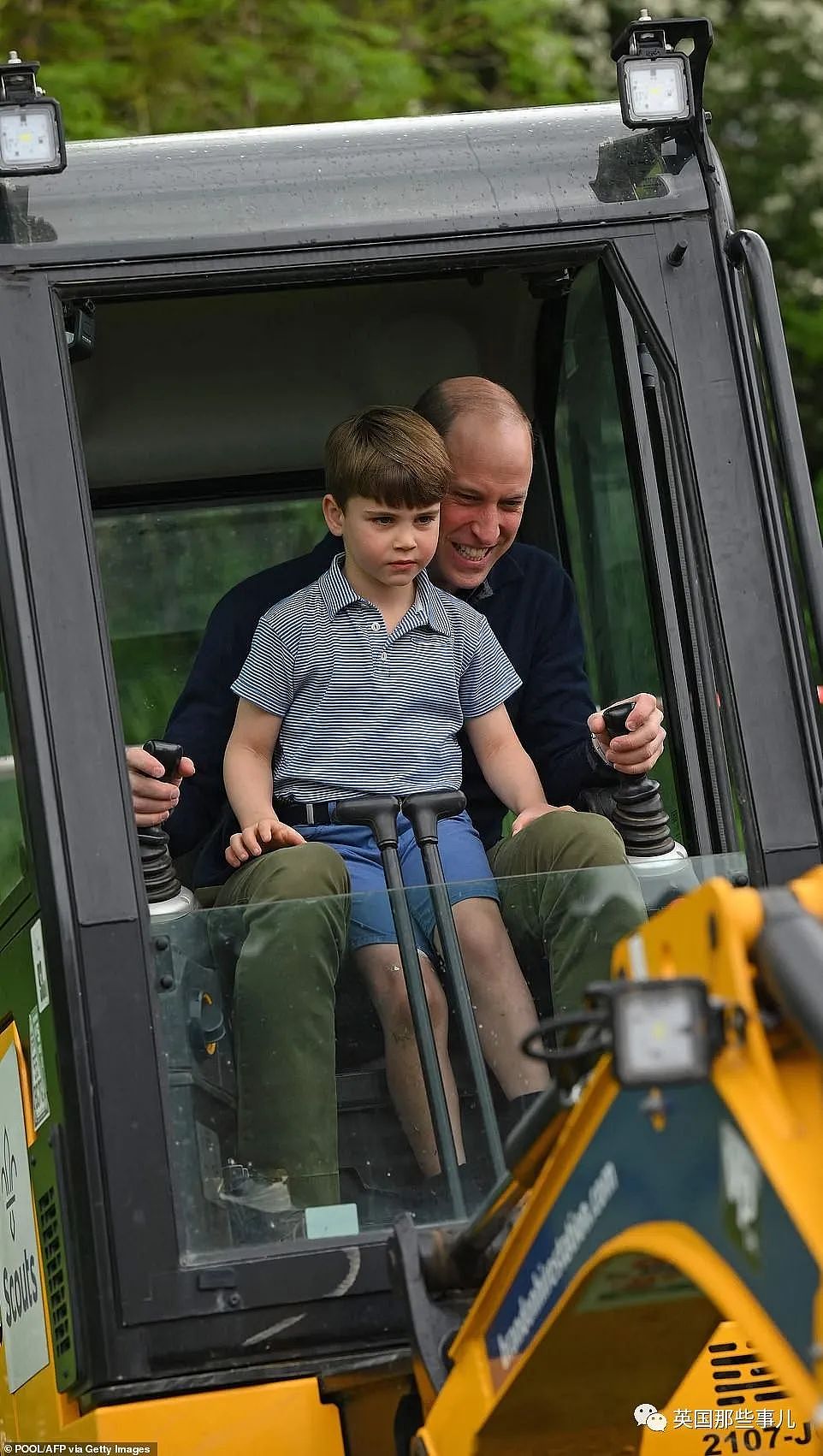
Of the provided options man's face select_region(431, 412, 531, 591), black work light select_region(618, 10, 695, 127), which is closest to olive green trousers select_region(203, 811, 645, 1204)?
man's face select_region(431, 412, 531, 591)

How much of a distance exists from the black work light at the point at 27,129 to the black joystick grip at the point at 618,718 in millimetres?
1218

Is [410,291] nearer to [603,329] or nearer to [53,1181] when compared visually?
[603,329]

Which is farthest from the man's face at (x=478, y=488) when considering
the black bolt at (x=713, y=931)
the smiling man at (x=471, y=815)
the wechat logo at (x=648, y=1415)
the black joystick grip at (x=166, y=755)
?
the black bolt at (x=713, y=931)

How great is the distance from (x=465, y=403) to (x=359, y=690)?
78cm

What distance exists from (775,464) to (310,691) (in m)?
0.85

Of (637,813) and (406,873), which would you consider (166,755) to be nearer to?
(406,873)

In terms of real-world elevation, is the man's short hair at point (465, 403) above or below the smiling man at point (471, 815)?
above

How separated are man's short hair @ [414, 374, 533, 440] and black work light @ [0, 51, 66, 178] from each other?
3.40 ft

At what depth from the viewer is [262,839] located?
10.3ft

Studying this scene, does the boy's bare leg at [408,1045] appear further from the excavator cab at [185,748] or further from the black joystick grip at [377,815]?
the black joystick grip at [377,815]

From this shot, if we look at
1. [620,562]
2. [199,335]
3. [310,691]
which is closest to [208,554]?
[199,335]

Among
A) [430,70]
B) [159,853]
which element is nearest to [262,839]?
[159,853]

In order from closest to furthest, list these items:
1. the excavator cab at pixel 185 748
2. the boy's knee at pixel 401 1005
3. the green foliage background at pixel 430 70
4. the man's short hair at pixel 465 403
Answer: the excavator cab at pixel 185 748, the boy's knee at pixel 401 1005, the man's short hair at pixel 465 403, the green foliage background at pixel 430 70

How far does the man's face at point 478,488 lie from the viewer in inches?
147
